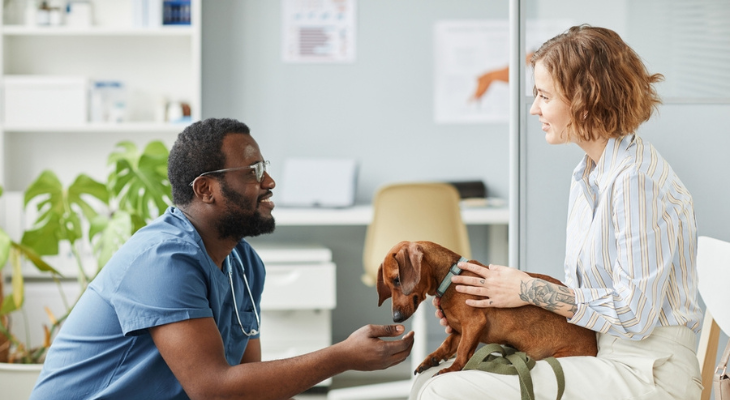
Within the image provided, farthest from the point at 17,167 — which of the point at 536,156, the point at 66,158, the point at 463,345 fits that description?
the point at 463,345

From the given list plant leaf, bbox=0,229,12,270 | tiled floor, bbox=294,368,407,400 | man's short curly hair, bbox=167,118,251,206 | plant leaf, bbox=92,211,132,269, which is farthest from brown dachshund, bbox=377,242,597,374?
tiled floor, bbox=294,368,407,400

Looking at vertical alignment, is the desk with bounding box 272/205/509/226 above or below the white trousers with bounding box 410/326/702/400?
above

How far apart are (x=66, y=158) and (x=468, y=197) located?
213 cm

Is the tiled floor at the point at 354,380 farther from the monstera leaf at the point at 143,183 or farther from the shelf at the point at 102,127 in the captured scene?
the shelf at the point at 102,127

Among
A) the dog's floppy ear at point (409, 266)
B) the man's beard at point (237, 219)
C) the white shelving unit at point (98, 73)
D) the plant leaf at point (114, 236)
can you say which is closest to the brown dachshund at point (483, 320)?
the dog's floppy ear at point (409, 266)

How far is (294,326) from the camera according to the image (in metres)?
3.11

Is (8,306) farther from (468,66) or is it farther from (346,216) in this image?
(468,66)

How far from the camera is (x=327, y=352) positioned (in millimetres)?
1324

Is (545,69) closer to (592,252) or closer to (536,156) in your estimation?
(592,252)

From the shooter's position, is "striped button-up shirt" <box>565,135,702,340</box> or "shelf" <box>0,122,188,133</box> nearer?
"striped button-up shirt" <box>565,135,702,340</box>

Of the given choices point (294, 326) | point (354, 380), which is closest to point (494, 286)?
point (294, 326)

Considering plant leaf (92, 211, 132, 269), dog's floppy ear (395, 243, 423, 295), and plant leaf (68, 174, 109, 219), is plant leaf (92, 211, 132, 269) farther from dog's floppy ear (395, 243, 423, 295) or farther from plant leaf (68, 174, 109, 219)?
dog's floppy ear (395, 243, 423, 295)

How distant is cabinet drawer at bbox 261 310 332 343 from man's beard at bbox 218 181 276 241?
170cm

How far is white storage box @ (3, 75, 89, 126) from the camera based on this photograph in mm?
3314
